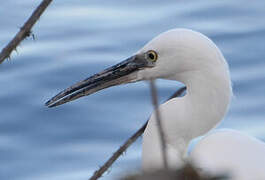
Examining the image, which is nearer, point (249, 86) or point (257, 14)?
point (249, 86)

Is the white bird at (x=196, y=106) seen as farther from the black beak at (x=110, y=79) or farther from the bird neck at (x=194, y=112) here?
the black beak at (x=110, y=79)

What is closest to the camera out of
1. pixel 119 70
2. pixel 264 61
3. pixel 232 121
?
pixel 119 70

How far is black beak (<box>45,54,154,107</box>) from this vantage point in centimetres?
331

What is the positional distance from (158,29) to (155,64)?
4.38 metres

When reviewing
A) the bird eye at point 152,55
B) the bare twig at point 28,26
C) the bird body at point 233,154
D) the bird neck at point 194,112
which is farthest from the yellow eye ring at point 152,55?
the bare twig at point 28,26

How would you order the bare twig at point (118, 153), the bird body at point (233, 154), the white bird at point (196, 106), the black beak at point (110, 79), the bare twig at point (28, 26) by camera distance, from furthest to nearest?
1. the black beak at point (110, 79)
2. the white bird at point (196, 106)
3. the bird body at point (233, 154)
4. the bare twig at point (118, 153)
5. the bare twig at point (28, 26)

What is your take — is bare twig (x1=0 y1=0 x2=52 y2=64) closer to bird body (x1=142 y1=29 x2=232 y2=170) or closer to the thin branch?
the thin branch

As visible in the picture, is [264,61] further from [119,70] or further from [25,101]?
[119,70]

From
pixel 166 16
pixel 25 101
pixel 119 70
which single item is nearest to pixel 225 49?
pixel 166 16

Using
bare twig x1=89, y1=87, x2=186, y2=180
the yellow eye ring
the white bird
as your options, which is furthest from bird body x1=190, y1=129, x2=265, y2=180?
bare twig x1=89, y1=87, x2=186, y2=180

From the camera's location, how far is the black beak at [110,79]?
331 cm

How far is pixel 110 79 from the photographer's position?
11.1ft

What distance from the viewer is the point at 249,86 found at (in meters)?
6.80

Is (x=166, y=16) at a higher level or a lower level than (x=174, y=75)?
higher
